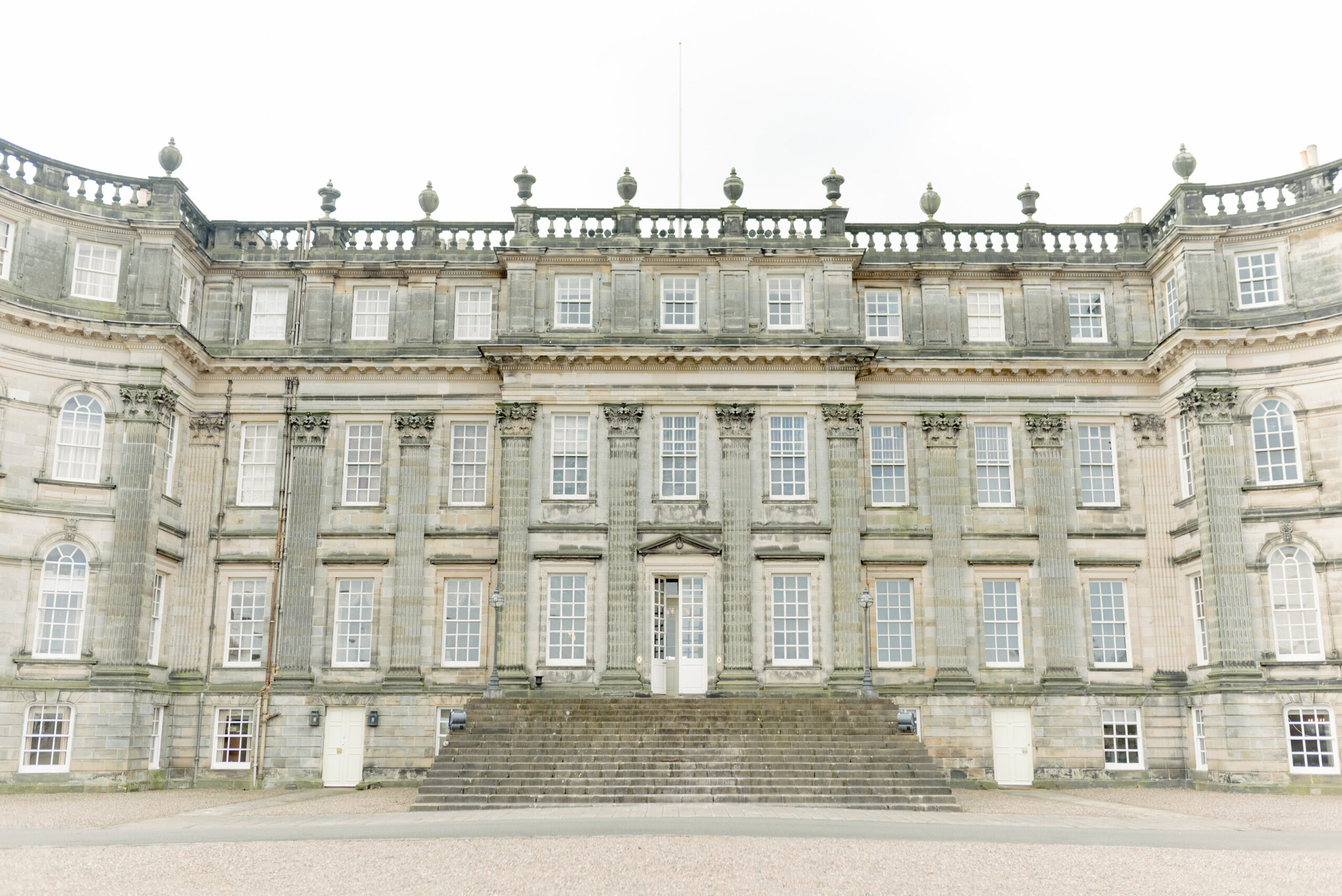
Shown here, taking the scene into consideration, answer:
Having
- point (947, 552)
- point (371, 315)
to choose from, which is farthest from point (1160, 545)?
point (371, 315)

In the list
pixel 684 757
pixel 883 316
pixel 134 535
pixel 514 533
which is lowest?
pixel 684 757

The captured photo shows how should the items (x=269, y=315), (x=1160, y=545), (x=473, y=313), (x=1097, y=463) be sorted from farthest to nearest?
(x=269, y=315), (x=473, y=313), (x=1097, y=463), (x=1160, y=545)

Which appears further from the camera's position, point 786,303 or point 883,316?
point 883,316

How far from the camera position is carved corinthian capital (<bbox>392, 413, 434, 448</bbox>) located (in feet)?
100

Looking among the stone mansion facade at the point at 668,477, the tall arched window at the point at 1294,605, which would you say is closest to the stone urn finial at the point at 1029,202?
the stone mansion facade at the point at 668,477

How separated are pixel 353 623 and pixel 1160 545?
22.4 meters

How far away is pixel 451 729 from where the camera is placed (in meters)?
25.8

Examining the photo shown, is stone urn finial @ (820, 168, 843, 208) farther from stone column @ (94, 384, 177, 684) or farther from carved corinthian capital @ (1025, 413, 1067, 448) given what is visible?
stone column @ (94, 384, 177, 684)

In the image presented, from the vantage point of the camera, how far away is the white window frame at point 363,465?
30.8m

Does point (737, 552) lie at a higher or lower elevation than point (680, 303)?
lower

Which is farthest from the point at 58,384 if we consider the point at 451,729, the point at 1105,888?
the point at 1105,888

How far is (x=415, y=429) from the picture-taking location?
30.7 m

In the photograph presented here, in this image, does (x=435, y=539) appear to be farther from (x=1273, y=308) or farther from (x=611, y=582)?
(x=1273, y=308)

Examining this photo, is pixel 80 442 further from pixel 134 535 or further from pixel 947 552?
pixel 947 552
